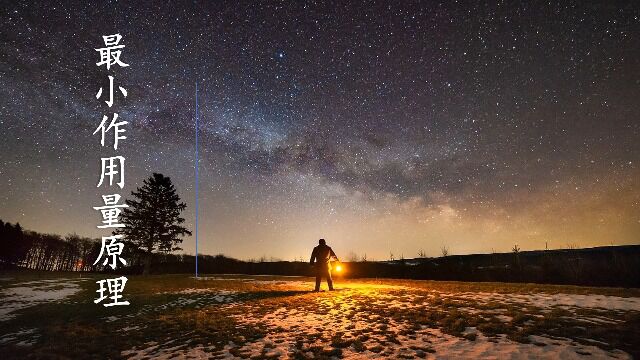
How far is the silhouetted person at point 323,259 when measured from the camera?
15722mm

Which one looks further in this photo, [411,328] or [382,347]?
[411,328]

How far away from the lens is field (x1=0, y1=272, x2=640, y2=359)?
21.9 feet

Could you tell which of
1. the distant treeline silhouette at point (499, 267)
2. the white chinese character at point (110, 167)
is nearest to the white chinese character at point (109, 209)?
the white chinese character at point (110, 167)

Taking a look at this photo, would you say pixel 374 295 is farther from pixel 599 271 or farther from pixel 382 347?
Result: pixel 599 271

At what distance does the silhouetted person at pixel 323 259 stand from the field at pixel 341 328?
1.89m

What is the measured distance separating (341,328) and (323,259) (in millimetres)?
7510

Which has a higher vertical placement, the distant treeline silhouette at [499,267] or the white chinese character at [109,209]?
the white chinese character at [109,209]

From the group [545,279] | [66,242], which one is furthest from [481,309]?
[66,242]

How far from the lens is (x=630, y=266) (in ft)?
71.2

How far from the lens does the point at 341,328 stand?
8422 mm

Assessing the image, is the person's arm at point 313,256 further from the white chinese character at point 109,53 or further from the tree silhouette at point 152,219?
the tree silhouette at point 152,219

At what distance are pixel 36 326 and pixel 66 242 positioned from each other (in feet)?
346

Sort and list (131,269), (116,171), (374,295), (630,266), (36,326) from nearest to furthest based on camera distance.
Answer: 1. (36,326)
2. (374,295)
3. (116,171)
4. (630,266)
5. (131,269)

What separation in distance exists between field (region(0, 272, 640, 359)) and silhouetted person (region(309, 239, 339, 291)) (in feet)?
6.22
